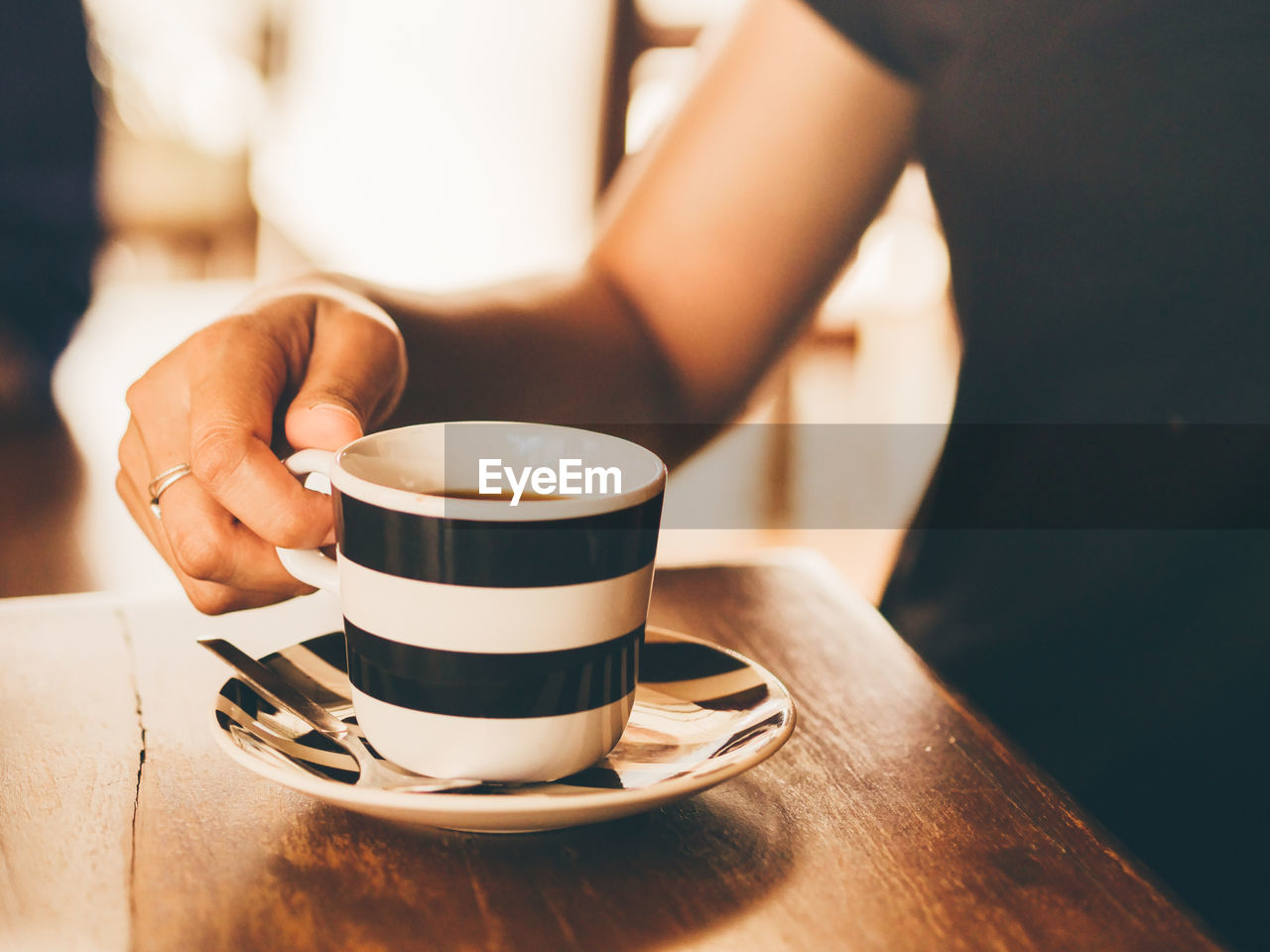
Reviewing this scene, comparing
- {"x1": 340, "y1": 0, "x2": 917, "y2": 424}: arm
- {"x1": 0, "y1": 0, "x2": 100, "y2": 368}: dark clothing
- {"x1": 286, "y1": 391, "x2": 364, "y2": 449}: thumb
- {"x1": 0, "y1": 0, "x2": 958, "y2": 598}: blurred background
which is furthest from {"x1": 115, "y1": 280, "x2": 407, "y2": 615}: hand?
{"x1": 0, "y1": 0, "x2": 100, "y2": 368}: dark clothing

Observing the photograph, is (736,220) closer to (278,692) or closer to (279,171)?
(278,692)

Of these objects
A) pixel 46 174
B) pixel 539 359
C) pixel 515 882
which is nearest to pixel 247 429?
pixel 515 882

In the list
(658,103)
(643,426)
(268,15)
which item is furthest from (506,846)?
(268,15)

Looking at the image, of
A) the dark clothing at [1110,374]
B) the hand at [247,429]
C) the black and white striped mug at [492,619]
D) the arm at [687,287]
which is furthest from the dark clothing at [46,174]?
the black and white striped mug at [492,619]

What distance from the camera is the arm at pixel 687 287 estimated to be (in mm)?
797

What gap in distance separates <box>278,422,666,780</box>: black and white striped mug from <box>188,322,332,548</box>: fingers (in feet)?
0.23

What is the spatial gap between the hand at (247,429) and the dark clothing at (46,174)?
7.39 ft

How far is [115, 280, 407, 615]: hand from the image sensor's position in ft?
1.52

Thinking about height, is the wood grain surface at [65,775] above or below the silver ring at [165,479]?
below

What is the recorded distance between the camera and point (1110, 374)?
840mm

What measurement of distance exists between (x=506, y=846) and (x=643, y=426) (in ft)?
2.32

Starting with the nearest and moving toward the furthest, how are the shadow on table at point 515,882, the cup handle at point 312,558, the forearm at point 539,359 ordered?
the shadow on table at point 515,882 < the cup handle at point 312,558 < the forearm at point 539,359

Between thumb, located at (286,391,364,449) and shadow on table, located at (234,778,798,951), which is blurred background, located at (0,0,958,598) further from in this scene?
shadow on table, located at (234,778,798,951)

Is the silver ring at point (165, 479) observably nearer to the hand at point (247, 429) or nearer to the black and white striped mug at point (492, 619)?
the hand at point (247, 429)
